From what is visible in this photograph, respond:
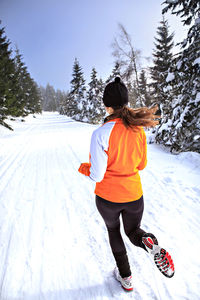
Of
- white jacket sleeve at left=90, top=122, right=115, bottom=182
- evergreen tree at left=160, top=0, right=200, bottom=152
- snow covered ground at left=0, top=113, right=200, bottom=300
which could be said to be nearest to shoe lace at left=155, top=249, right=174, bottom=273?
snow covered ground at left=0, top=113, right=200, bottom=300

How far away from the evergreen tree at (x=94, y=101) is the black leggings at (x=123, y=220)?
2678cm

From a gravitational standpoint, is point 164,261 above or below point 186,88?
below

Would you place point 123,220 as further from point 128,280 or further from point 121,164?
point 128,280

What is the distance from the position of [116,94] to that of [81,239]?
7.47ft

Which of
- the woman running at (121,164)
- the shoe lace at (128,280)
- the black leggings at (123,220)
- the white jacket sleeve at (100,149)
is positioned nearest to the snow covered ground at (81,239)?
the shoe lace at (128,280)

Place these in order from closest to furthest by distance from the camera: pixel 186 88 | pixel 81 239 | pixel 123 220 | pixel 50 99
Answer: pixel 123 220
pixel 81 239
pixel 186 88
pixel 50 99

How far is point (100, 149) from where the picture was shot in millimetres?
1329

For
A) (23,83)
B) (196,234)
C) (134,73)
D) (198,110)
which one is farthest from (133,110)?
(23,83)

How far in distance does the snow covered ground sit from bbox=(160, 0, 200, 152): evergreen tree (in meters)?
1.32

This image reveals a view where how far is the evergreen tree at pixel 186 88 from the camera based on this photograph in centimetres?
512

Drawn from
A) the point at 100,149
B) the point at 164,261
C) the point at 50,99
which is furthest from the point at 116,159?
the point at 50,99

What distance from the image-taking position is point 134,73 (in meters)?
15.5

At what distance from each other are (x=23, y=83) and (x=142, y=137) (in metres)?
41.5

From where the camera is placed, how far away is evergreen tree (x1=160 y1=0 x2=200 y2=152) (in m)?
5.12
